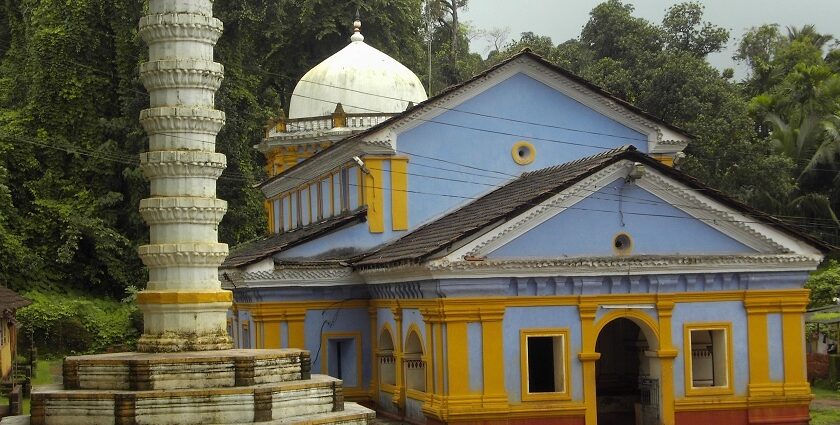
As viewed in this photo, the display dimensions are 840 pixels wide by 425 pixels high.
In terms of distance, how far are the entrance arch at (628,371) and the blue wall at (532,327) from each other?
0.54 metres

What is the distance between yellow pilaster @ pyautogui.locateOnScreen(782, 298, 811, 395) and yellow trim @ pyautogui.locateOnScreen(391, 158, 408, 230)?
8.23 metres

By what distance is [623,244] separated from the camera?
23.7 metres

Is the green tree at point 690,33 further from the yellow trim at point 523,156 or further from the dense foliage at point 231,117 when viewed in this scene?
the yellow trim at point 523,156

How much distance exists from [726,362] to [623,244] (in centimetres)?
296

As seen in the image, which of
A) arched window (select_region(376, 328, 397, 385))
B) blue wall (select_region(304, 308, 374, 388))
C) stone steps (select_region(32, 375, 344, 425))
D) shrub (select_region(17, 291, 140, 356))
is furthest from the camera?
shrub (select_region(17, 291, 140, 356))

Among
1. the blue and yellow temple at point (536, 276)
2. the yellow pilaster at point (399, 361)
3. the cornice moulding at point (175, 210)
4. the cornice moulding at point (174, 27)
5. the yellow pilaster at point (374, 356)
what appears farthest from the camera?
the yellow pilaster at point (374, 356)

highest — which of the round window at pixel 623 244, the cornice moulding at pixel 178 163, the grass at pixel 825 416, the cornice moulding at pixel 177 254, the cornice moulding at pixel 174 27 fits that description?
the cornice moulding at pixel 174 27

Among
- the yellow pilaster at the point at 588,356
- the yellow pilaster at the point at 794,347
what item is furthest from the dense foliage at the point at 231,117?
the yellow pilaster at the point at 588,356

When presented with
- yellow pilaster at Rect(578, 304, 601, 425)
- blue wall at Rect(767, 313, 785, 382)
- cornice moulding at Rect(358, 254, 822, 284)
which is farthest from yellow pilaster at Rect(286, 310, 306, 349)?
blue wall at Rect(767, 313, 785, 382)

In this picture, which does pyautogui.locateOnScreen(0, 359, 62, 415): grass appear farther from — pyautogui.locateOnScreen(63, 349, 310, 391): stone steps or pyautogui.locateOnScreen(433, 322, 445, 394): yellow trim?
pyautogui.locateOnScreen(63, 349, 310, 391): stone steps

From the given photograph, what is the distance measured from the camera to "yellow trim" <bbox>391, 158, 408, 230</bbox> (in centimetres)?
2753

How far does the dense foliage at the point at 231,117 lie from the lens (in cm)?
4588

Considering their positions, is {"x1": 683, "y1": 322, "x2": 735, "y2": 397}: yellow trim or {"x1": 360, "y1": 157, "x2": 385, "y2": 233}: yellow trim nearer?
{"x1": 683, "y1": 322, "x2": 735, "y2": 397}: yellow trim

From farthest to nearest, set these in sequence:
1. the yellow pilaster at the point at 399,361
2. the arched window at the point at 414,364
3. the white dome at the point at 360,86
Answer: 1. the white dome at the point at 360,86
2. the yellow pilaster at the point at 399,361
3. the arched window at the point at 414,364
